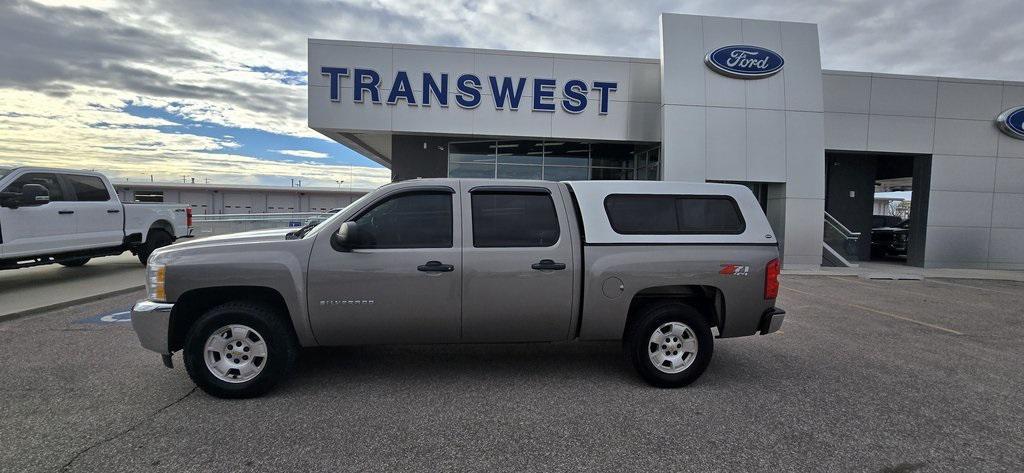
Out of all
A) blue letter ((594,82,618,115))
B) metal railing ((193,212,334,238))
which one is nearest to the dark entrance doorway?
blue letter ((594,82,618,115))

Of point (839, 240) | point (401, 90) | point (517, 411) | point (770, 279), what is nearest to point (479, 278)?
point (517, 411)

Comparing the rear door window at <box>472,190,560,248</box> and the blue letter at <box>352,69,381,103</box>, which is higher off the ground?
the blue letter at <box>352,69,381,103</box>

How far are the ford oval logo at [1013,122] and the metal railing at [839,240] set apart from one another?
584 centimetres

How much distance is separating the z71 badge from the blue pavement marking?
7269 millimetres

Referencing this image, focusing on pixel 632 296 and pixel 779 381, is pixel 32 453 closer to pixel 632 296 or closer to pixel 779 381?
pixel 632 296

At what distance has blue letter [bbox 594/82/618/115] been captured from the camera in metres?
15.3

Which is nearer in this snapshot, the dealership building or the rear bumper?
the rear bumper

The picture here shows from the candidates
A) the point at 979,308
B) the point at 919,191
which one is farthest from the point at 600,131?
the point at 919,191

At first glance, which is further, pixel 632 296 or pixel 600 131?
pixel 600 131

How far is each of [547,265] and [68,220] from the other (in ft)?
30.7

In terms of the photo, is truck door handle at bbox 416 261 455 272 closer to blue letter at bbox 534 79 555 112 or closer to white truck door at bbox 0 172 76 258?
white truck door at bbox 0 172 76 258

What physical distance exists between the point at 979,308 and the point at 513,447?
10191mm

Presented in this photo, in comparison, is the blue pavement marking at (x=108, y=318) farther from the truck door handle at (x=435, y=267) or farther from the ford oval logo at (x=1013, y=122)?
the ford oval logo at (x=1013, y=122)

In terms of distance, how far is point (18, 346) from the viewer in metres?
5.18
